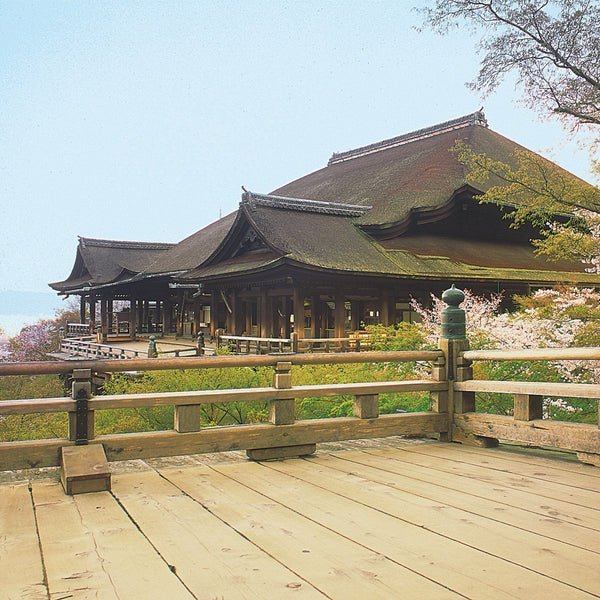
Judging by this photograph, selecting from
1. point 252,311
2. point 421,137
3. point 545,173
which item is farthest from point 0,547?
point 421,137

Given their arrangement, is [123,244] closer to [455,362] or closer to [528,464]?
[455,362]

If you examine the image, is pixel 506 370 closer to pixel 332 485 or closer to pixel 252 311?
pixel 332 485

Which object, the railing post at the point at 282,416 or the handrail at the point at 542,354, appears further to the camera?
the railing post at the point at 282,416

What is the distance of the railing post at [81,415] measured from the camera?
4285 mm

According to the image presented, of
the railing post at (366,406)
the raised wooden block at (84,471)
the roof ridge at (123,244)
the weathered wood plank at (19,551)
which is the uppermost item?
the roof ridge at (123,244)

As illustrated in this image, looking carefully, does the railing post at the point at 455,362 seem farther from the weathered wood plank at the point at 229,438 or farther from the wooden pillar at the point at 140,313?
the wooden pillar at the point at 140,313

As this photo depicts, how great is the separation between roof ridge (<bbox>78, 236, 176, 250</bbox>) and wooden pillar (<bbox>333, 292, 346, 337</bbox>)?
24938 mm

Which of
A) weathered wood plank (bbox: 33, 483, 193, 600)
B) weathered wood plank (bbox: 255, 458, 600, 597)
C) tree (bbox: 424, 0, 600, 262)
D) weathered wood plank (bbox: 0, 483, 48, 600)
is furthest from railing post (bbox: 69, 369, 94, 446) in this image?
tree (bbox: 424, 0, 600, 262)

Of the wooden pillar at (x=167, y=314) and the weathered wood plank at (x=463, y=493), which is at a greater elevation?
the wooden pillar at (x=167, y=314)

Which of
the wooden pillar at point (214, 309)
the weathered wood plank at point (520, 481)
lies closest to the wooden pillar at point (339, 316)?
the wooden pillar at point (214, 309)

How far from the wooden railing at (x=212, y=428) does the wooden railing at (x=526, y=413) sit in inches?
7.6

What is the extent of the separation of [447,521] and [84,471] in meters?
2.16

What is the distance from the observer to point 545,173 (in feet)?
48.3

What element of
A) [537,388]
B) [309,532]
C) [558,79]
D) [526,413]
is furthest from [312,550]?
[558,79]
